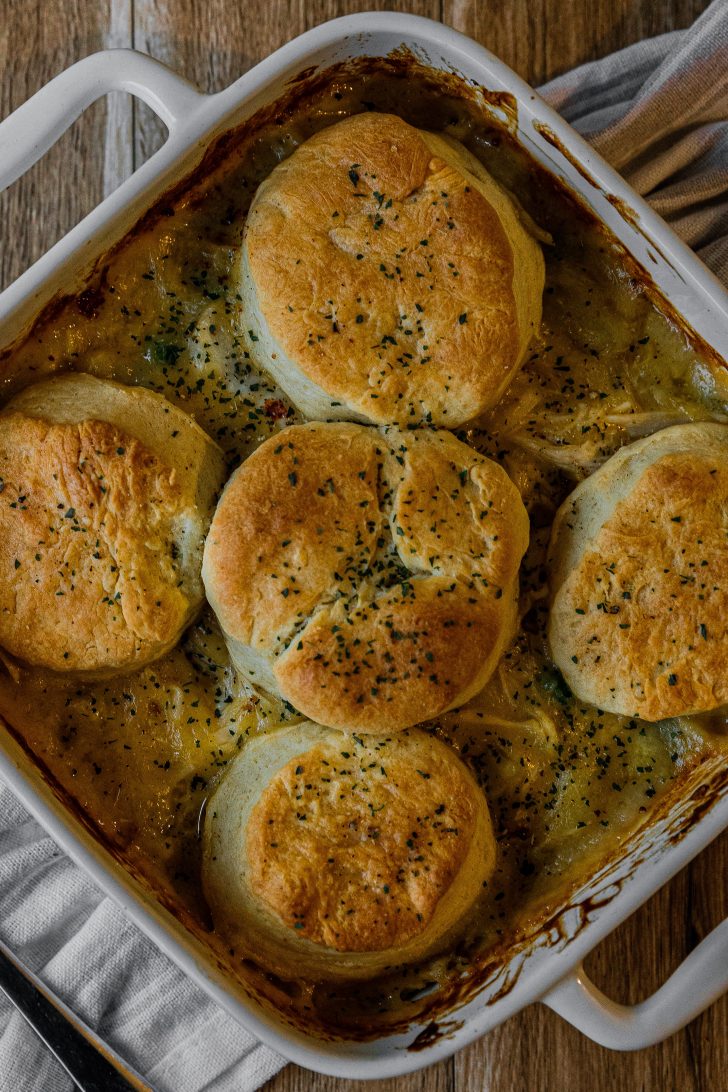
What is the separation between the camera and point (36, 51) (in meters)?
2.33

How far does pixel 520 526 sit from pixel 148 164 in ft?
3.21

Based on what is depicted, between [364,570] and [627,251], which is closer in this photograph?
[364,570]

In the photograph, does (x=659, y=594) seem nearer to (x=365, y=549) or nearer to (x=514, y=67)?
(x=365, y=549)

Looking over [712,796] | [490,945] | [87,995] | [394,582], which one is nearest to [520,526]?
[394,582]

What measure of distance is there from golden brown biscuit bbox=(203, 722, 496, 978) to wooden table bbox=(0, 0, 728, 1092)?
60 centimetres

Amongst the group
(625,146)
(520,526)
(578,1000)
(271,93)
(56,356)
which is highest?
(271,93)

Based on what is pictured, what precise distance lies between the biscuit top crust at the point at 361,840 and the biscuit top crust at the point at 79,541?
42 centimetres

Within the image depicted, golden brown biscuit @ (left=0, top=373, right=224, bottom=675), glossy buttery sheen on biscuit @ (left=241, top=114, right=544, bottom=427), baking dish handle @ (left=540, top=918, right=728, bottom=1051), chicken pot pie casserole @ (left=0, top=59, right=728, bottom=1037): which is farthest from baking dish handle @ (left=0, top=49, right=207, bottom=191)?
baking dish handle @ (left=540, top=918, right=728, bottom=1051)

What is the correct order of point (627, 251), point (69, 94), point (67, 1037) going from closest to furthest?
point (69, 94)
point (627, 251)
point (67, 1037)

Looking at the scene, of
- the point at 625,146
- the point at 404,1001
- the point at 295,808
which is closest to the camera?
the point at 295,808

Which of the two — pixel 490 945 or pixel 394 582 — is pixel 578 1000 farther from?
pixel 394 582

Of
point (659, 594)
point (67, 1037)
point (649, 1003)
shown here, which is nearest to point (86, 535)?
point (659, 594)

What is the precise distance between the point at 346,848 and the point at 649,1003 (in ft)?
2.19

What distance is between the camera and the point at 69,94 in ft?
6.08
